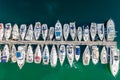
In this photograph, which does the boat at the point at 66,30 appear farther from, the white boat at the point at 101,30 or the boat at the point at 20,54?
the boat at the point at 20,54

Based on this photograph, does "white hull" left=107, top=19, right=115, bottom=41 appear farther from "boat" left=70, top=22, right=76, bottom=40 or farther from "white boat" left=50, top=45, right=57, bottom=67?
"white boat" left=50, top=45, right=57, bottom=67

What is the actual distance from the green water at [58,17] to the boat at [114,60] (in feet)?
0.33

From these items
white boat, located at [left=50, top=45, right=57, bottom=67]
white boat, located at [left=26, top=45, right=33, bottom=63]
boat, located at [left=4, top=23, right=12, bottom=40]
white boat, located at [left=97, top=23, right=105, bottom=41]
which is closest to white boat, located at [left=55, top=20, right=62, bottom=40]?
white boat, located at [left=50, top=45, right=57, bottom=67]

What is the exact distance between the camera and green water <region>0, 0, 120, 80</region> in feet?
17.4

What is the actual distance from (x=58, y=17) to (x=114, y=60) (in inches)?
37.9

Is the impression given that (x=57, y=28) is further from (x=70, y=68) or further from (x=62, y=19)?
(x=70, y=68)

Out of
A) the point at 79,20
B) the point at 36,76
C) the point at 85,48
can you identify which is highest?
the point at 79,20

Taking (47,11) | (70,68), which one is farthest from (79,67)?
(47,11)

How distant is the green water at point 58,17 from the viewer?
5.30 m

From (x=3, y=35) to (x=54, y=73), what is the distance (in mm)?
872

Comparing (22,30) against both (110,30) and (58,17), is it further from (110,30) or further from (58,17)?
(110,30)

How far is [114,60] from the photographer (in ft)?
17.0

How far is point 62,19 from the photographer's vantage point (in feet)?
17.5

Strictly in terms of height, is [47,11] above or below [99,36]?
above
